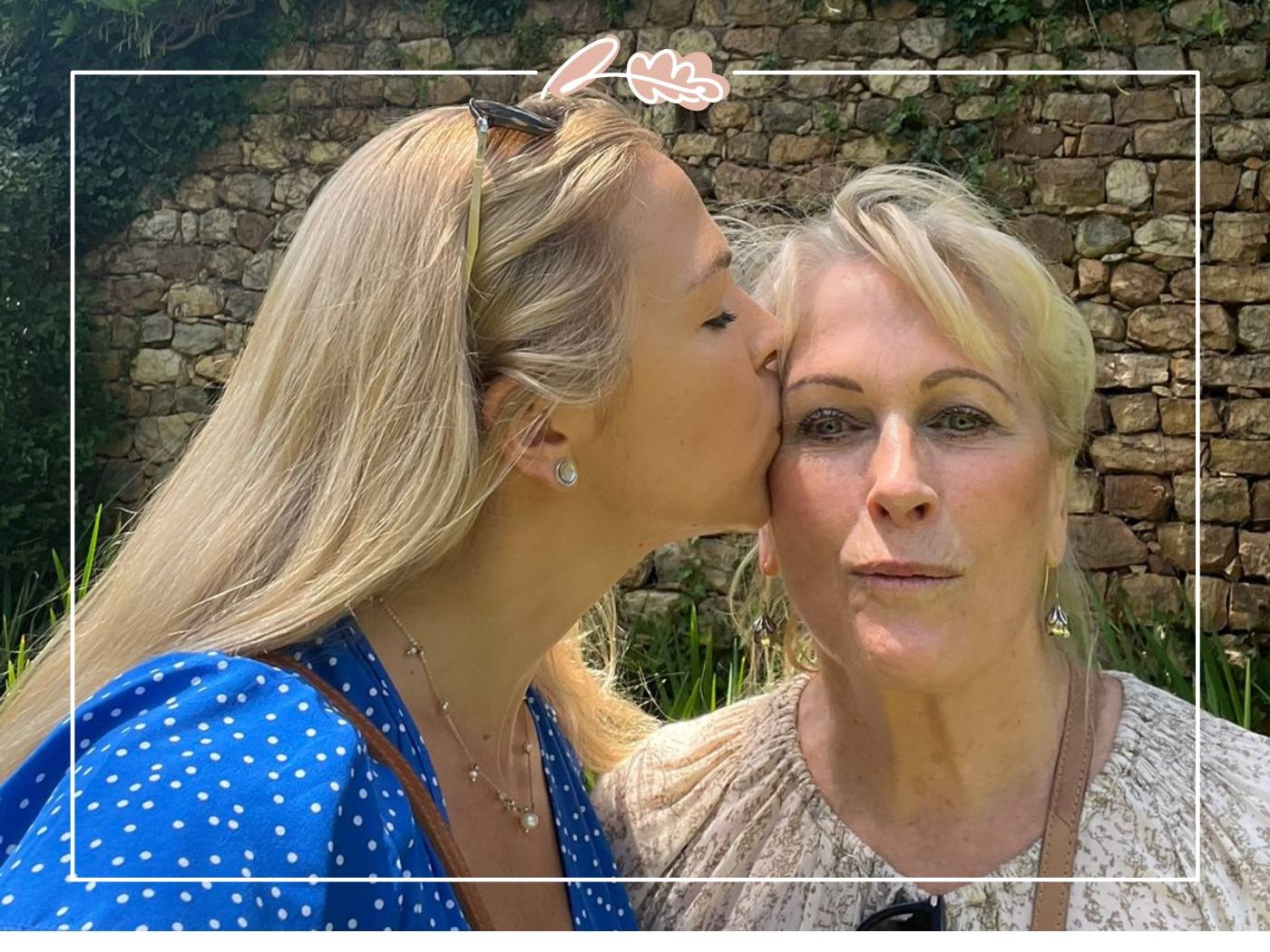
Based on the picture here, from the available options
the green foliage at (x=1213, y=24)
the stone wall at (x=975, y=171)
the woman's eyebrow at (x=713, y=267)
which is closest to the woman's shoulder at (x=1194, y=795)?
the stone wall at (x=975, y=171)

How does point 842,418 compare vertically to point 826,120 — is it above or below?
below

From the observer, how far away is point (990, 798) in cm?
120

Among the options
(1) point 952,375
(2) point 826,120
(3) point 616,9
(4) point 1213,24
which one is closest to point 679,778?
(1) point 952,375

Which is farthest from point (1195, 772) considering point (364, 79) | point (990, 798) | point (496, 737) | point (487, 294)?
point (364, 79)

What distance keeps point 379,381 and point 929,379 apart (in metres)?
0.55

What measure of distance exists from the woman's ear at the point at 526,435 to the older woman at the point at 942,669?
26cm

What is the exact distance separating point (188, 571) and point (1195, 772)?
1.01 m

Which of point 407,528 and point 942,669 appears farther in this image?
point 942,669

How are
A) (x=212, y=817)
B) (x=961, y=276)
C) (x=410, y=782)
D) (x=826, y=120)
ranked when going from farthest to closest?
(x=826, y=120) → (x=961, y=276) → (x=410, y=782) → (x=212, y=817)

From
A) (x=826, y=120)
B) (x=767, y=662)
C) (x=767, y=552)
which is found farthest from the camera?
(x=826, y=120)

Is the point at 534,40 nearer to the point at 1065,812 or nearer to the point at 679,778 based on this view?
the point at 679,778

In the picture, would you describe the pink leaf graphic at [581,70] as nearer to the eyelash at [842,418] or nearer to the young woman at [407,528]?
the young woman at [407,528]

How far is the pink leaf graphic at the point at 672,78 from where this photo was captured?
1.19m

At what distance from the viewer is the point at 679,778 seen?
1352 mm
